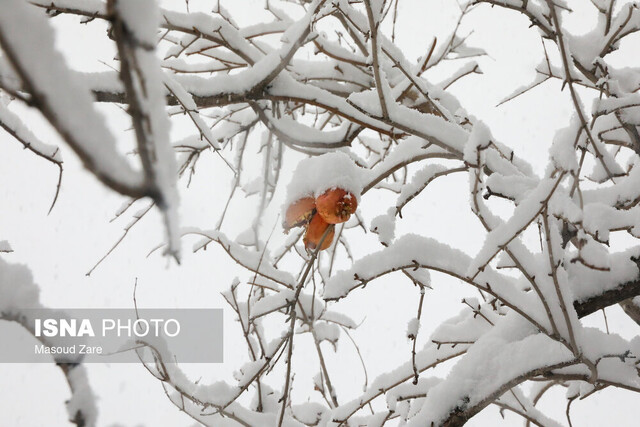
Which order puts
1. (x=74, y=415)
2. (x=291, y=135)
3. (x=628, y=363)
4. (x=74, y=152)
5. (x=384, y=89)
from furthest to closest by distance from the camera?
(x=291, y=135), (x=628, y=363), (x=384, y=89), (x=74, y=415), (x=74, y=152)

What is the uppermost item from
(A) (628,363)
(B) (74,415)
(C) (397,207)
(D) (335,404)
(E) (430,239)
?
(C) (397,207)

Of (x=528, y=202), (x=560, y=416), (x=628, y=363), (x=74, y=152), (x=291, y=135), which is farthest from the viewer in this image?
(x=560, y=416)

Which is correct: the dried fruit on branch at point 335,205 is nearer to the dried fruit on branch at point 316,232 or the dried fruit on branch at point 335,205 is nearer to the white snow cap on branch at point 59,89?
the dried fruit on branch at point 316,232

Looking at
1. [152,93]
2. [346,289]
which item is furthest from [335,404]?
[152,93]

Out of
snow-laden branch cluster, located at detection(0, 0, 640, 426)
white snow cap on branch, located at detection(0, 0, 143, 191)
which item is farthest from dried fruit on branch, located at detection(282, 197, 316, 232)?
white snow cap on branch, located at detection(0, 0, 143, 191)

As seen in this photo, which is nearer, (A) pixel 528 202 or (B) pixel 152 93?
(B) pixel 152 93

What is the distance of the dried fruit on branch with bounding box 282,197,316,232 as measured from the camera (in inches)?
42.5

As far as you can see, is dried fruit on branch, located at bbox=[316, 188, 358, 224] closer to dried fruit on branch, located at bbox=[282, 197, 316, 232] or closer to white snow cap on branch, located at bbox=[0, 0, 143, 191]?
dried fruit on branch, located at bbox=[282, 197, 316, 232]

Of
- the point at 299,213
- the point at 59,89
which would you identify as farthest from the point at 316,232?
the point at 59,89

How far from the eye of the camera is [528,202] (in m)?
0.68

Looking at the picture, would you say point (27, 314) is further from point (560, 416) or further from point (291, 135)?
point (560, 416)

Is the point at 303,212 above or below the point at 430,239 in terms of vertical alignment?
above

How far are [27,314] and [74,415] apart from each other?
0.48 ft

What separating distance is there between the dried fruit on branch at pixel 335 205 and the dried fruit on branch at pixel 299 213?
0.05m
